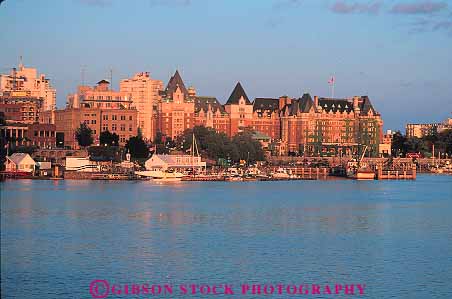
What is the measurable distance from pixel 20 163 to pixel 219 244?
5924 centimetres

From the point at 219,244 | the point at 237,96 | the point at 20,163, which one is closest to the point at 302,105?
the point at 237,96

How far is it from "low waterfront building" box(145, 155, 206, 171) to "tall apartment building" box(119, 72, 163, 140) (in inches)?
1463

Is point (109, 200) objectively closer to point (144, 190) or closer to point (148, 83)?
point (144, 190)

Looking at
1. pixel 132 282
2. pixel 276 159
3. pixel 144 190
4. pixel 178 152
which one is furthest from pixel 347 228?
pixel 276 159

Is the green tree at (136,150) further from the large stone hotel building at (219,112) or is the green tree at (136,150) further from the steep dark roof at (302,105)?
the steep dark roof at (302,105)

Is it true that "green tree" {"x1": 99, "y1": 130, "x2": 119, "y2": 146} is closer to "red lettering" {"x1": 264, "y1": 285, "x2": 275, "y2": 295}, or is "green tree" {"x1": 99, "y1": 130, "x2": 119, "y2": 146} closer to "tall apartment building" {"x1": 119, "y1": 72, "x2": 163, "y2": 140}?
"tall apartment building" {"x1": 119, "y1": 72, "x2": 163, "y2": 140}

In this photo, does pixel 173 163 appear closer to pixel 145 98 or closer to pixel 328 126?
pixel 145 98

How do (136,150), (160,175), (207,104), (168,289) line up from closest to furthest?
1. (168,289)
2. (160,175)
3. (136,150)
4. (207,104)

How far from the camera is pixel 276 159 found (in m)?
136

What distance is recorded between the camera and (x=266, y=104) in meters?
156

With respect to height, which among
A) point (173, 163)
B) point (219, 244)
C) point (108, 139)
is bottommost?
point (219, 244)

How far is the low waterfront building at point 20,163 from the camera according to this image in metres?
88.8

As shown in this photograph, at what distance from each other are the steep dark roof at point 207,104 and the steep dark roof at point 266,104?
8051 millimetres

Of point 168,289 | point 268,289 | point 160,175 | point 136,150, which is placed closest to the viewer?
point 168,289
